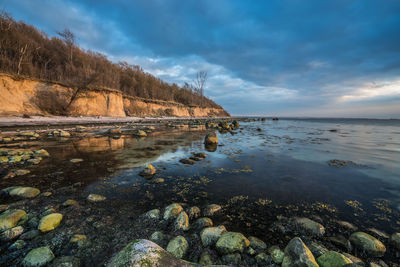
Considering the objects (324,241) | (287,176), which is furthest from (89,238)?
(287,176)

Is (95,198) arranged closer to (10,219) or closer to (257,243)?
(10,219)

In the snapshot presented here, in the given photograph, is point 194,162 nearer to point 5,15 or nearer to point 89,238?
point 89,238

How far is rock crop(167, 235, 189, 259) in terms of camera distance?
1.61 meters

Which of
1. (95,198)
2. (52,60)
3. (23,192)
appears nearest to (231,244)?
(95,198)

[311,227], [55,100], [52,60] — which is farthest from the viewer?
[52,60]

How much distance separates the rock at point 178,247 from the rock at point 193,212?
1.90ft

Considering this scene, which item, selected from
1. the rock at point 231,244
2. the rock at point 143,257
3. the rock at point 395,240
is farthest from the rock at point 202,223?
the rock at point 395,240

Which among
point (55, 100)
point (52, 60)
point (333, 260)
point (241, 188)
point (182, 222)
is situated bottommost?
point (241, 188)

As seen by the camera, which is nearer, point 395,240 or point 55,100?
point 395,240

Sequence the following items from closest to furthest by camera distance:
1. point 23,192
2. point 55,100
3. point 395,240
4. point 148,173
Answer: point 395,240
point 23,192
point 148,173
point 55,100

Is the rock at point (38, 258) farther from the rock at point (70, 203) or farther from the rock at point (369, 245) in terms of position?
the rock at point (369, 245)

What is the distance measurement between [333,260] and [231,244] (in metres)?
0.99

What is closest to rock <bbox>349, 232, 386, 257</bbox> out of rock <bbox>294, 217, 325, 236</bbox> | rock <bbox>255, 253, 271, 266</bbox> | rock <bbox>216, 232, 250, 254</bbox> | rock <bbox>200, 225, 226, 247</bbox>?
rock <bbox>294, 217, 325, 236</bbox>

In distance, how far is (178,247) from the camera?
1639mm
